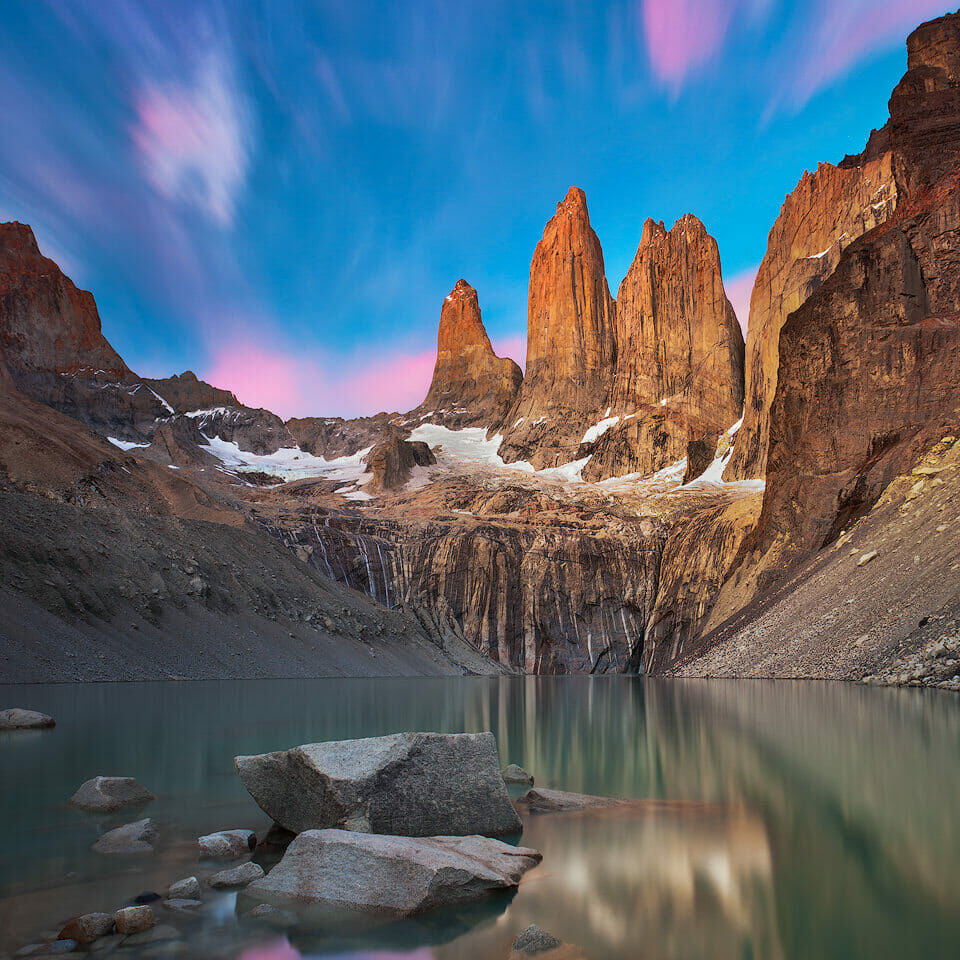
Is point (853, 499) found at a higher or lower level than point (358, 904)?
higher

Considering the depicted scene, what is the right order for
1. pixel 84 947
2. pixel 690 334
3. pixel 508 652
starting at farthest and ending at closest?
pixel 690 334, pixel 508 652, pixel 84 947

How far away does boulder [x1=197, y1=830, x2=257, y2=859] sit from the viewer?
21.6ft

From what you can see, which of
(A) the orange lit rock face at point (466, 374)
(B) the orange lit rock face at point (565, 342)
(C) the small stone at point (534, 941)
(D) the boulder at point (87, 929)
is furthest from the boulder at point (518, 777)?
(A) the orange lit rock face at point (466, 374)

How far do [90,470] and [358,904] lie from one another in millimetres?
53781

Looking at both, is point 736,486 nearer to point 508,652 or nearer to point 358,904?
point 508,652

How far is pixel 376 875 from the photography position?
18.1ft

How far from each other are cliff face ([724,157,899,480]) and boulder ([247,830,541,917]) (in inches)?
3570

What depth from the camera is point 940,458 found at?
3934 centimetres

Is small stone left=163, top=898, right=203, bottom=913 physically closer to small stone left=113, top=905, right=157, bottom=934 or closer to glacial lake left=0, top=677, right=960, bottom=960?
glacial lake left=0, top=677, right=960, bottom=960

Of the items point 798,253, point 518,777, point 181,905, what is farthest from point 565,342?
point 181,905

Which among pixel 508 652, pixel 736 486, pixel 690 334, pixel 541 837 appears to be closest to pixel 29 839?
pixel 541 837

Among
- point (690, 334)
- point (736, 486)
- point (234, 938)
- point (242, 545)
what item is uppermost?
point (690, 334)

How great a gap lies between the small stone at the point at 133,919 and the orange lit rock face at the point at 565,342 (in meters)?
118

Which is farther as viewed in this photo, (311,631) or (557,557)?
(557,557)
